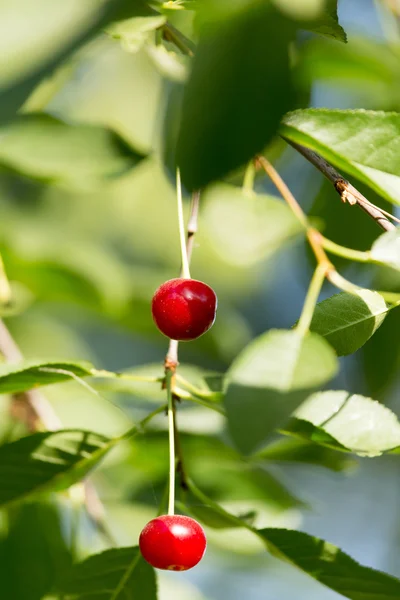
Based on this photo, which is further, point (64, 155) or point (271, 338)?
point (64, 155)

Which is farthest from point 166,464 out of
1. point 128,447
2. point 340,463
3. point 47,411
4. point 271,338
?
point 271,338

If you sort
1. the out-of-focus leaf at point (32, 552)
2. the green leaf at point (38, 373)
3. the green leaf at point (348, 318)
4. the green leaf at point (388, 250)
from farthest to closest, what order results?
1. the out-of-focus leaf at point (32, 552)
2. the green leaf at point (38, 373)
3. the green leaf at point (348, 318)
4. the green leaf at point (388, 250)

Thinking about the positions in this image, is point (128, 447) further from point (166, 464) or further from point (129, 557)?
point (129, 557)

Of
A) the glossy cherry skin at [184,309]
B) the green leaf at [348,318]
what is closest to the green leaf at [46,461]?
the glossy cherry skin at [184,309]

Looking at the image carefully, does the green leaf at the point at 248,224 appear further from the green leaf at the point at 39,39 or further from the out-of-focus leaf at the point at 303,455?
the green leaf at the point at 39,39

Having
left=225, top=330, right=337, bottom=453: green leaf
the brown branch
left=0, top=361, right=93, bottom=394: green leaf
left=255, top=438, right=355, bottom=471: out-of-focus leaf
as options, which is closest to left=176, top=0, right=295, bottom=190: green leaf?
left=225, top=330, right=337, bottom=453: green leaf

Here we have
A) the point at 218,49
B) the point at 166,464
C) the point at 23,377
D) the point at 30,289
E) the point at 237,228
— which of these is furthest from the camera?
the point at 30,289
